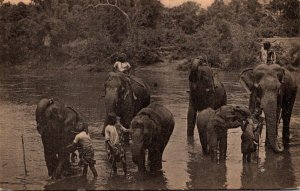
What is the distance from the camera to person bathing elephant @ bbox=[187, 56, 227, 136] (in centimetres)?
833

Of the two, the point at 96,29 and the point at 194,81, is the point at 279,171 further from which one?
the point at 96,29

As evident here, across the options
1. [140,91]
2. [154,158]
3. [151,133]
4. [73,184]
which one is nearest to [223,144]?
[154,158]

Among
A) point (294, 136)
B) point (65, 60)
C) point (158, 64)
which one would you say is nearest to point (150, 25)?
point (158, 64)

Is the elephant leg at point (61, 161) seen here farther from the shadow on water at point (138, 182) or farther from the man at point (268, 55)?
the man at point (268, 55)

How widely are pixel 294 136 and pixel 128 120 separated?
250cm

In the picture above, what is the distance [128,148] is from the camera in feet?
26.9

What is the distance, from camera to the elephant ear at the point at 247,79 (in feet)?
26.8

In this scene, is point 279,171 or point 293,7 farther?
point 293,7

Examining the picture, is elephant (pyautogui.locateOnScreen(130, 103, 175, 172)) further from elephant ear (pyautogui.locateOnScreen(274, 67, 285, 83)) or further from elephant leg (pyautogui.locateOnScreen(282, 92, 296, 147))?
elephant leg (pyautogui.locateOnScreen(282, 92, 296, 147))

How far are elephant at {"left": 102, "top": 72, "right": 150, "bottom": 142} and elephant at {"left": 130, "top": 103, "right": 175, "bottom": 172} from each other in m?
0.85

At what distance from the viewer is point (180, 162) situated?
7.47m

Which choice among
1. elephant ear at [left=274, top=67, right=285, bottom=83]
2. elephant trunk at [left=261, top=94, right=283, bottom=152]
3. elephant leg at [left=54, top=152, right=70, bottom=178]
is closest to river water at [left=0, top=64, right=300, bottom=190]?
elephant leg at [left=54, top=152, right=70, bottom=178]

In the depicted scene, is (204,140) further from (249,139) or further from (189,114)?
(189,114)

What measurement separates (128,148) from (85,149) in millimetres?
1444
